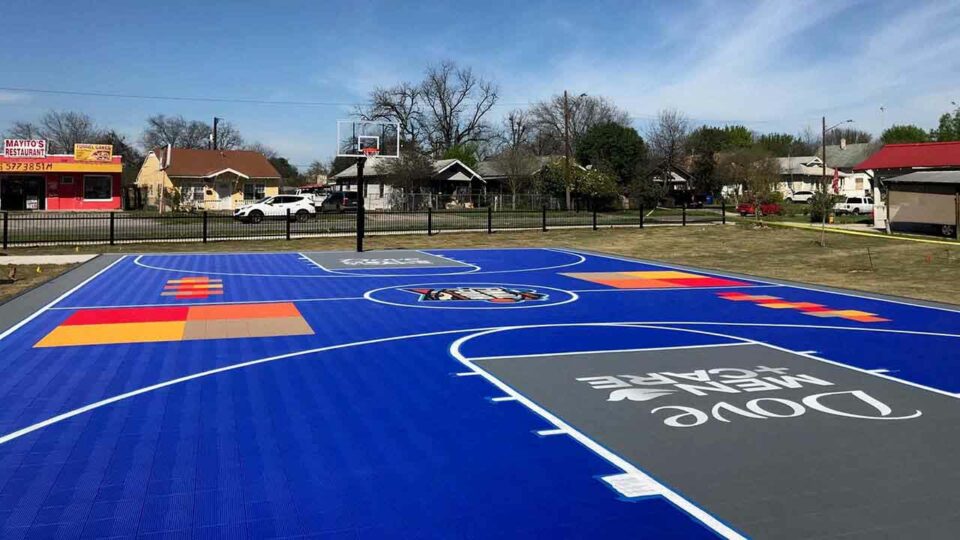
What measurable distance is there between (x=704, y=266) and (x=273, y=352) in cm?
1646

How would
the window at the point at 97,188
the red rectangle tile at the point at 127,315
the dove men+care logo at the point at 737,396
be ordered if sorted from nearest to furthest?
the dove men+care logo at the point at 737,396 → the red rectangle tile at the point at 127,315 → the window at the point at 97,188

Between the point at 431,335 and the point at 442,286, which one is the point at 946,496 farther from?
the point at 442,286

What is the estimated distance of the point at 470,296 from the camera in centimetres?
1612

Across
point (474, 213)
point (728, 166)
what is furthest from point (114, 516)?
point (728, 166)

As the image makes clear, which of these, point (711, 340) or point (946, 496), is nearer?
point (946, 496)

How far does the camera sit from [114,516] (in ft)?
16.2

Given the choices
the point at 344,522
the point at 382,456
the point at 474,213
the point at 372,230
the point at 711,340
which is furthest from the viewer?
the point at 474,213

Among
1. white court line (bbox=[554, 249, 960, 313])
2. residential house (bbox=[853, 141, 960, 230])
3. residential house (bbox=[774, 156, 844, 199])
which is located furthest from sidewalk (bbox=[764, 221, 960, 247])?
residential house (bbox=[774, 156, 844, 199])

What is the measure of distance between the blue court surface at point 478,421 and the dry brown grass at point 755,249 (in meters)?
6.17

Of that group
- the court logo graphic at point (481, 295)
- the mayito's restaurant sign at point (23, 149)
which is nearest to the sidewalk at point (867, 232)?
the court logo graphic at point (481, 295)

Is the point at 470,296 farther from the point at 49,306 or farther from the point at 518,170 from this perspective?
the point at 518,170

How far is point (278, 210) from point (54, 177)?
19981 millimetres

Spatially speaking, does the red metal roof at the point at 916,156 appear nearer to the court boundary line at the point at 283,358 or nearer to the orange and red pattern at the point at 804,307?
the orange and red pattern at the point at 804,307

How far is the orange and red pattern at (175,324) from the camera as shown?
1120cm
